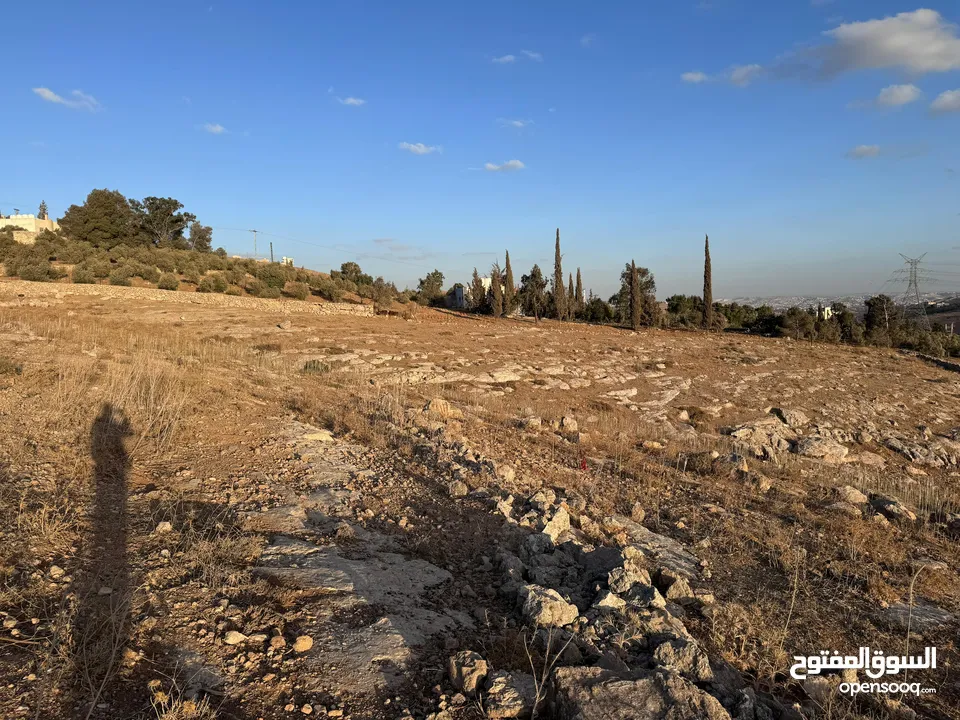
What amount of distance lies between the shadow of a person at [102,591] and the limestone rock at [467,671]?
72.6 inches

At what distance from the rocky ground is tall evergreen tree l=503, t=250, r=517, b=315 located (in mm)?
36267

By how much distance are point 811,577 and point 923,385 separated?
23358 millimetres

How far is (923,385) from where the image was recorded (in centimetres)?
2272

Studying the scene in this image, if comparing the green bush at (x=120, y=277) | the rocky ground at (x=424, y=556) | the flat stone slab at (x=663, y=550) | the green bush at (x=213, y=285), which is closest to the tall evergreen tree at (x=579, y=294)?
the green bush at (x=213, y=285)

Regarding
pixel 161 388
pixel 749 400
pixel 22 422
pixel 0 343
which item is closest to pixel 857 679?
pixel 22 422

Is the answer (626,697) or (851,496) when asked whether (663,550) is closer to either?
(626,697)

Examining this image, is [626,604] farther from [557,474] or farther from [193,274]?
[193,274]

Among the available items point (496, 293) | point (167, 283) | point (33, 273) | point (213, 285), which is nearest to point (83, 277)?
point (33, 273)

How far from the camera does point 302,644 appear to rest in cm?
331

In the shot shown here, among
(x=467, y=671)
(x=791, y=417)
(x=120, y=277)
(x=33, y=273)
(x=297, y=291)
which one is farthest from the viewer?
(x=297, y=291)

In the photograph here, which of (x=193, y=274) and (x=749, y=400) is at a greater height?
(x=193, y=274)

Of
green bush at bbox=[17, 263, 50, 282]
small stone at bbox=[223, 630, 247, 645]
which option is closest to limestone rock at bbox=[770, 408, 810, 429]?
small stone at bbox=[223, 630, 247, 645]

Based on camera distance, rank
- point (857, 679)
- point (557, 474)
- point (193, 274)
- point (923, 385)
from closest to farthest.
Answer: point (857, 679)
point (557, 474)
point (923, 385)
point (193, 274)

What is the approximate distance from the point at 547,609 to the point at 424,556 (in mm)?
1532
